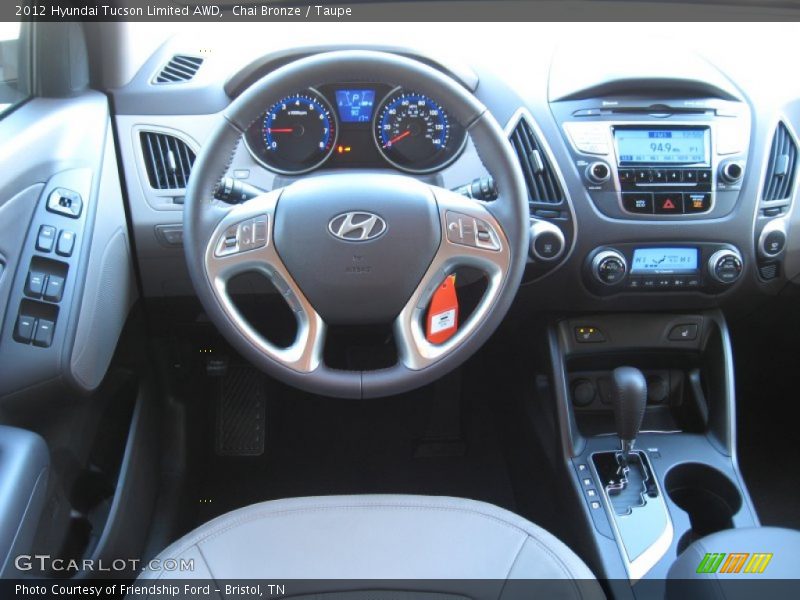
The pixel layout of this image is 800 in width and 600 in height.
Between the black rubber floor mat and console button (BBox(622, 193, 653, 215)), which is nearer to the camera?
console button (BBox(622, 193, 653, 215))

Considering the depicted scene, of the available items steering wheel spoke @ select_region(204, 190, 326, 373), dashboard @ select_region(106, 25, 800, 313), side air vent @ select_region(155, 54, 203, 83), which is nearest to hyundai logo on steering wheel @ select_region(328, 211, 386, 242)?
steering wheel spoke @ select_region(204, 190, 326, 373)

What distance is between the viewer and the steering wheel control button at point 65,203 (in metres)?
1.47

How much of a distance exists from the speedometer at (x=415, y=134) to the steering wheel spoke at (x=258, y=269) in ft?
1.35

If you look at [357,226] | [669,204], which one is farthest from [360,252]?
[669,204]

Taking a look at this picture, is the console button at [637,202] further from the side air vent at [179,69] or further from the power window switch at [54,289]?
the power window switch at [54,289]

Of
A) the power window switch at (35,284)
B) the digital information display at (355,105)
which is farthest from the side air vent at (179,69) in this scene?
the power window switch at (35,284)

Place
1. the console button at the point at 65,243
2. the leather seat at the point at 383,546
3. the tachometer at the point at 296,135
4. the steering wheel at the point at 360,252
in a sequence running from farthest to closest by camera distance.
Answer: the tachometer at the point at 296,135, the console button at the point at 65,243, the steering wheel at the point at 360,252, the leather seat at the point at 383,546

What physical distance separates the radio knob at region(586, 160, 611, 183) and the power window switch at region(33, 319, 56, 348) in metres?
1.15

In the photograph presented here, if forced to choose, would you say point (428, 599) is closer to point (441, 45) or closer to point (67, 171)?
point (67, 171)

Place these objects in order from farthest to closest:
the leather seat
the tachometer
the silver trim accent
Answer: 1. the tachometer
2. the silver trim accent
3. the leather seat

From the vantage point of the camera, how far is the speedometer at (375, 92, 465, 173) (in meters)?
1.69

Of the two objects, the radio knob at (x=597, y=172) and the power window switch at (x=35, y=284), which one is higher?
the radio knob at (x=597, y=172)

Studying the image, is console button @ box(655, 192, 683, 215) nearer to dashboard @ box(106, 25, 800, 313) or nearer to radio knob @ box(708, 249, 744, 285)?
dashboard @ box(106, 25, 800, 313)

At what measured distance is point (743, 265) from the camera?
5.97 feet
